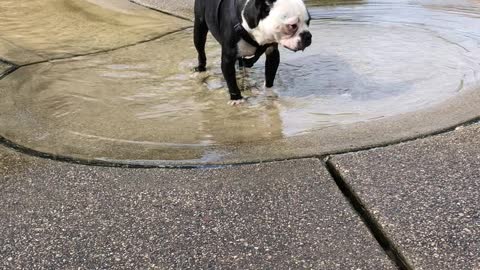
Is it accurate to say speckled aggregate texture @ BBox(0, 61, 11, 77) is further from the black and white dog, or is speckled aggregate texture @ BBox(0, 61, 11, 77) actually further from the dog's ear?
the dog's ear

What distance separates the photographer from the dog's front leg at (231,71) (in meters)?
3.92

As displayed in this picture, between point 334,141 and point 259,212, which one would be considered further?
point 334,141

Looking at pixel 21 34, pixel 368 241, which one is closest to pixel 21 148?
pixel 368 241

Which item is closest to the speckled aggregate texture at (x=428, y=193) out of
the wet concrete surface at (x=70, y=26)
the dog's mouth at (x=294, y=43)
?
the dog's mouth at (x=294, y=43)

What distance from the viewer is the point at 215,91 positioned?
14.3 feet

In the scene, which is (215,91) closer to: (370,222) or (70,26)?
(370,222)

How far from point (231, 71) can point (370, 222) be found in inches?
72.6

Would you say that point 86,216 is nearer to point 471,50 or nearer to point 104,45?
point 104,45

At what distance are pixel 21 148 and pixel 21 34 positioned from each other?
3.00 m

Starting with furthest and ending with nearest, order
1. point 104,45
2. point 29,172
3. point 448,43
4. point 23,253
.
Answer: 1. point 104,45
2. point 448,43
3. point 29,172
4. point 23,253

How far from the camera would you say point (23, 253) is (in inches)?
91.2

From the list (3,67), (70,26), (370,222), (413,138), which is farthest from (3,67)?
(370,222)

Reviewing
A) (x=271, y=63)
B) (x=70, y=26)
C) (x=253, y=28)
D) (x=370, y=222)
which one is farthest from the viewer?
(x=70, y=26)

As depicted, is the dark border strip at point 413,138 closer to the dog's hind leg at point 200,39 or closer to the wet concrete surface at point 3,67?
the dog's hind leg at point 200,39
